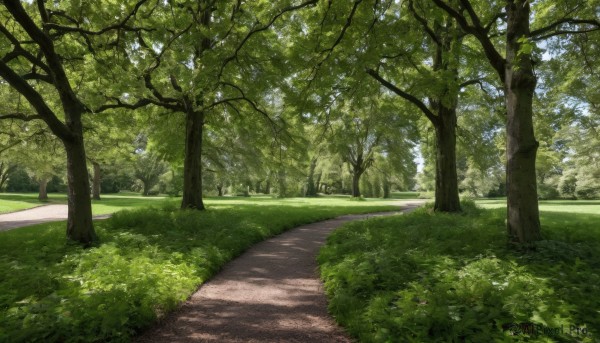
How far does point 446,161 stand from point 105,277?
13223 millimetres

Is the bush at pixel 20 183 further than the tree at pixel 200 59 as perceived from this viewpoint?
Yes

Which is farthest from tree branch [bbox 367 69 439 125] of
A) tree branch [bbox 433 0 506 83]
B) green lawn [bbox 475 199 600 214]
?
green lawn [bbox 475 199 600 214]

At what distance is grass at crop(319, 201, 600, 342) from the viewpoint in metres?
4.09

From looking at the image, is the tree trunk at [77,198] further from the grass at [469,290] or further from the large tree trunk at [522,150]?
the large tree trunk at [522,150]

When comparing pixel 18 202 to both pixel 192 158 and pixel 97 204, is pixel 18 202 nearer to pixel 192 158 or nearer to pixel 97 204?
pixel 97 204

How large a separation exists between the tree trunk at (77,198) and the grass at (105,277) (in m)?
0.44

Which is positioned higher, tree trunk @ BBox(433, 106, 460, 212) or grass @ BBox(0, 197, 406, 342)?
tree trunk @ BBox(433, 106, 460, 212)

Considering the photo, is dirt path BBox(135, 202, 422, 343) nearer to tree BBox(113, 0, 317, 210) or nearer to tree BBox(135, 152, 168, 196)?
tree BBox(113, 0, 317, 210)

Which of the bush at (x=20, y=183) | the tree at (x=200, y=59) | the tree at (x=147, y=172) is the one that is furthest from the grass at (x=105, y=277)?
the bush at (x=20, y=183)

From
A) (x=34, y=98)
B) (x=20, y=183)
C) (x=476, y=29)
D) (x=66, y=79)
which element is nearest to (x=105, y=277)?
(x=34, y=98)

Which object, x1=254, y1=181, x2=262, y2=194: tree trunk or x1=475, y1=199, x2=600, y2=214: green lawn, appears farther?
x1=254, y1=181, x2=262, y2=194: tree trunk

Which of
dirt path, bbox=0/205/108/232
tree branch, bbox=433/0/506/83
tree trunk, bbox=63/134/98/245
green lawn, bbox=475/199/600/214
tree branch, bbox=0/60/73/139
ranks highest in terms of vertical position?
tree branch, bbox=433/0/506/83

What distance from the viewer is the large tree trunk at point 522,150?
23.8ft

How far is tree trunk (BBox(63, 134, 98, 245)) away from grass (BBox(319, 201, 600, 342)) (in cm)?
653
